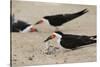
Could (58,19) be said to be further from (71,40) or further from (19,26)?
(19,26)

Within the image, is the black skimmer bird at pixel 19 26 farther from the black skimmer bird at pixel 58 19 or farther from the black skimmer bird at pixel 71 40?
the black skimmer bird at pixel 71 40

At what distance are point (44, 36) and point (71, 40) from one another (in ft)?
1.02

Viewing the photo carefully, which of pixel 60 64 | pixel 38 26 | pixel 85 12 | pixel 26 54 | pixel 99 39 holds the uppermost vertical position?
pixel 85 12

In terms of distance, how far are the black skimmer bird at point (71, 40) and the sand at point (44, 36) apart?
0.13 feet

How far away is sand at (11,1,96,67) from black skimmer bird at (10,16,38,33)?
0.13 ft

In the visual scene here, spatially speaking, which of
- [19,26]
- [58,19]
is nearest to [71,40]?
[58,19]

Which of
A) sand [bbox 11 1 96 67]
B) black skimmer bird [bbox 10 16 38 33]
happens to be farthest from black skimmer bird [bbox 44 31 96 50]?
black skimmer bird [bbox 10 16 38 33]

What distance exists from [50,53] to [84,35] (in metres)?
0.45

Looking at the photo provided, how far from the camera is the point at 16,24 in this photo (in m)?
1.73

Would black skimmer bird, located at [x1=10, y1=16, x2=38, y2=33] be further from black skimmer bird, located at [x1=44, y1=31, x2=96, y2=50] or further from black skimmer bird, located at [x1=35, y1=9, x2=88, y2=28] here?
black skimmer bird, located at [x1=44, y1=31, x2=96, y2=50]

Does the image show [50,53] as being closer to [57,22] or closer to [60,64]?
[60,64]

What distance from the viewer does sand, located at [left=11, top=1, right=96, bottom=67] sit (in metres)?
1.74
